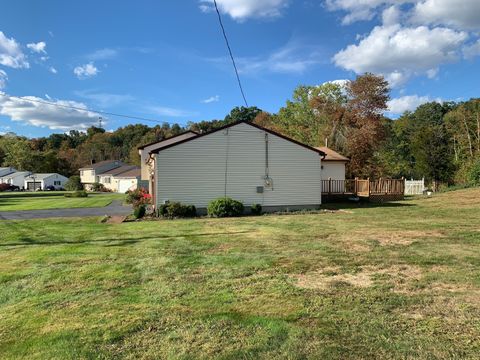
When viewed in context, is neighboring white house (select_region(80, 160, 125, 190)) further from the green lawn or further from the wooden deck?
the wooden deck

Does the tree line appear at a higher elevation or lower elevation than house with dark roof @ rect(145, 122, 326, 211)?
higher

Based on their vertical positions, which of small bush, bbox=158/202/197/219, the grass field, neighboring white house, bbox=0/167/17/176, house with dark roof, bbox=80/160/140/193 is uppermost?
neighboring white house, bbox=0/167/17/176

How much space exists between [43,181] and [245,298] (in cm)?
8107

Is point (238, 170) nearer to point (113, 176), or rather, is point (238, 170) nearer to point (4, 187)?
point (113, 176)

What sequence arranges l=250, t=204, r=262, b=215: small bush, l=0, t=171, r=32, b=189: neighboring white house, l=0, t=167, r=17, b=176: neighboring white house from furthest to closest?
l=0, t=167, r=17, b=176: neighboring white house
l=0, t=171, r=32, b=189: neighboring white house
l=250, t=204, r=262, b=215: small bush

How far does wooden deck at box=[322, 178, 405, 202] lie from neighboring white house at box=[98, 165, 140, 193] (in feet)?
124

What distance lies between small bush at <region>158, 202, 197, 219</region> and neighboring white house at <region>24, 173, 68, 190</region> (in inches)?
2605

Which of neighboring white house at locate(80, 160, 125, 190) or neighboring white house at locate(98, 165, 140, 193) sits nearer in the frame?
neighboring white house at locate(98, 165, 140, 193)

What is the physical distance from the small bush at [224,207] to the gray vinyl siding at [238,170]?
3.27 ft

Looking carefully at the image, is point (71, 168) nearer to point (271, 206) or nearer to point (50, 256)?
point (271, 206)

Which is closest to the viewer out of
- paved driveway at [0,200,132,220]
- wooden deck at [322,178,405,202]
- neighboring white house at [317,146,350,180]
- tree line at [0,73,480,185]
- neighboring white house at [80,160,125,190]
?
paved driveway at [0,200,132,220]

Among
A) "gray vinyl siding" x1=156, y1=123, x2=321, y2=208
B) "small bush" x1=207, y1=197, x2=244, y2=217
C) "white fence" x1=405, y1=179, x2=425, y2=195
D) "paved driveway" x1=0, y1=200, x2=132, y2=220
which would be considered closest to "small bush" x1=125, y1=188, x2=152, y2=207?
"paved driveway" x1=0, y1=200, x2=132, y2=220

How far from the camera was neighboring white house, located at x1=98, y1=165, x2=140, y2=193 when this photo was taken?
2409 inches

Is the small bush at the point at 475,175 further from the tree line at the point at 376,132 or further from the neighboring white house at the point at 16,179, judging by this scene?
the neighboring white house at the point at 16,179
